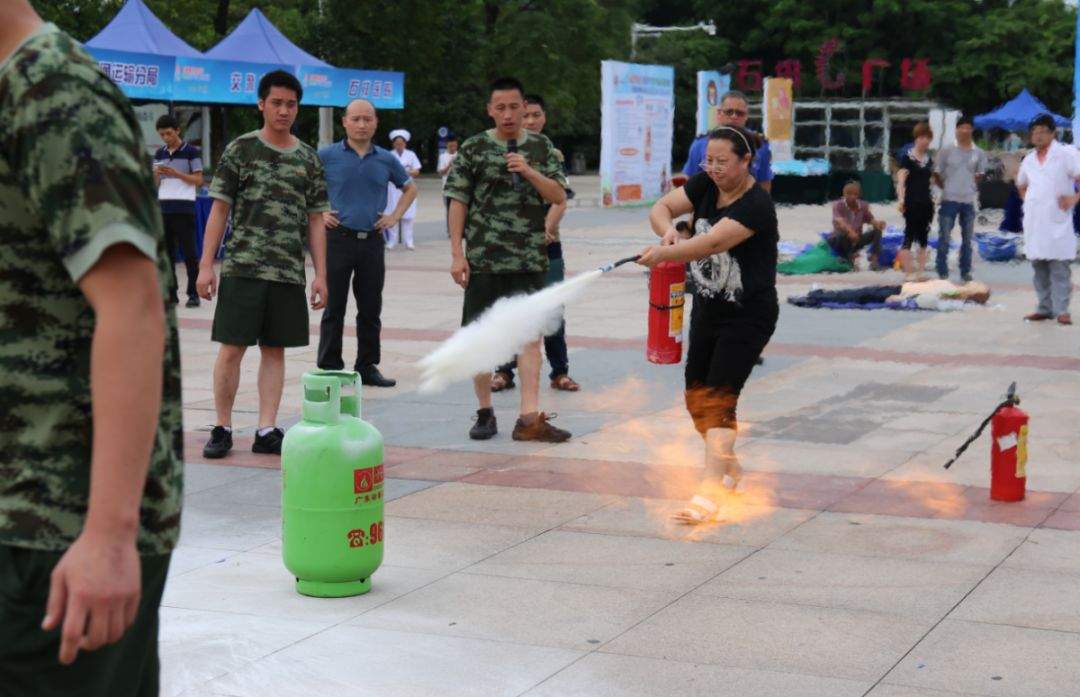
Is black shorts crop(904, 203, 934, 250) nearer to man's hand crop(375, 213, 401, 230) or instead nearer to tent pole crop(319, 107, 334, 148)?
man's hand crop(375, 213, 401, 230)

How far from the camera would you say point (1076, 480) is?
8.13m

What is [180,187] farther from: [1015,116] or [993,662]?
[1015,116]

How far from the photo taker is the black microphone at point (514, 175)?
9.25m

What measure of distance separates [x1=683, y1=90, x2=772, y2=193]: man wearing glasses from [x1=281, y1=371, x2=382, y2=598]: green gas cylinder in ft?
15.1

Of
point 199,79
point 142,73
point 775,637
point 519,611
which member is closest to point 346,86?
point 199,79

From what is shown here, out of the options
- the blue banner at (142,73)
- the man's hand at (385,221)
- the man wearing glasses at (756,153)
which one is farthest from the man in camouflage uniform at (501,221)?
the blue banner at (142,73)

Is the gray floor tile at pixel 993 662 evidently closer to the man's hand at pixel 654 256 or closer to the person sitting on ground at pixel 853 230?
the man's hand at pixel 654 256

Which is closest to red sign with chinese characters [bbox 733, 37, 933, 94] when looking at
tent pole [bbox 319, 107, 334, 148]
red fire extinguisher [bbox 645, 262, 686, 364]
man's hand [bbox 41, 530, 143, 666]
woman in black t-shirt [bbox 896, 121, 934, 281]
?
tent pole [bbox 319, 107, 334, 148]

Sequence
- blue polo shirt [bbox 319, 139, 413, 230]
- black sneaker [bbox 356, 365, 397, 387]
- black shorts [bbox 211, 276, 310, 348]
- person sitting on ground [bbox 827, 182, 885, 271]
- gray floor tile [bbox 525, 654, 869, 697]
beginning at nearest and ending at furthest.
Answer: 1. gray floor tile [bbox 525, 654, 869, 697]
2. black shorts [bbox 211, 276, 310, 348]
3. blue polo shirt [bbox 319, 139, 413, 230]
4. black sneaker [bbox 356, 365, 397, 387]
5. person sitting on ground [bbox 827, 182, 885, 271]

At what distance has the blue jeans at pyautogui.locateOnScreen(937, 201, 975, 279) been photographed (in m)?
18.8

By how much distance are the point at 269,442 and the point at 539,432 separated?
1572mm

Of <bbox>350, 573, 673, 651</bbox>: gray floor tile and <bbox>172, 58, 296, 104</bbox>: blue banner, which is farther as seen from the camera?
<bbox>172, 58, 296, 104</bbox>: blue banner

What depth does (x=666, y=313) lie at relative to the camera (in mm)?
7547

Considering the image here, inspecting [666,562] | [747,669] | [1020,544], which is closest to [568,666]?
[747,669]
